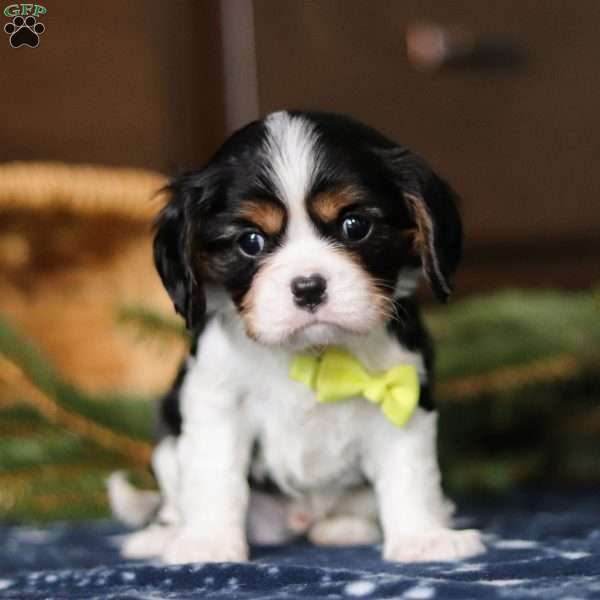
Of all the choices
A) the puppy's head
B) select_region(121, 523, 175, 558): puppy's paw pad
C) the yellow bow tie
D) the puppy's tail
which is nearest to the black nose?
the puppy's head

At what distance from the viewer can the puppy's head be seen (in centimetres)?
190

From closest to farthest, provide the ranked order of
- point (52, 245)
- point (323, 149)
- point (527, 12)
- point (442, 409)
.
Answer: point (323, 149) → point (442, 409) → point (52, 245) → point (527, 12)

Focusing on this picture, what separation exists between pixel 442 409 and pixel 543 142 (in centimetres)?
156

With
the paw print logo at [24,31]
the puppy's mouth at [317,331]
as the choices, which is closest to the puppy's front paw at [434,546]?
the puppy's mouth at [317,331]

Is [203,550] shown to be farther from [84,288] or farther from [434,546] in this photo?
[84,288]

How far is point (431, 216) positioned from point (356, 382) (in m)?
0.36

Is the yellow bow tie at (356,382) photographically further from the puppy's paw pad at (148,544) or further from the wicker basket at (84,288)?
the wicker basket at (84,288)

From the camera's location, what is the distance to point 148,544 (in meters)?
2.28

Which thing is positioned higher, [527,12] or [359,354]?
[527,12]

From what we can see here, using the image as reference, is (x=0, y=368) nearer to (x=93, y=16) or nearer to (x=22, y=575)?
(x=22, y=575)

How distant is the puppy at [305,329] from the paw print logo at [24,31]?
1.10 m

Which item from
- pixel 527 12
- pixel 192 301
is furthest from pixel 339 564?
pixel 527 12

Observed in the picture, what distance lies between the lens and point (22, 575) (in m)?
2.01

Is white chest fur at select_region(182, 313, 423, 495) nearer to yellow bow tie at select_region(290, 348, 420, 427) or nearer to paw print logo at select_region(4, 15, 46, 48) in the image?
yellow bow tie at select_region(290, 348, 420, 427)
